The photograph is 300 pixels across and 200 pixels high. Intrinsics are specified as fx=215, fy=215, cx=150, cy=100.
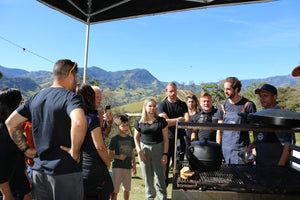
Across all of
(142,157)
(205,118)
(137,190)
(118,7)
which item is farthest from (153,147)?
(118,7)

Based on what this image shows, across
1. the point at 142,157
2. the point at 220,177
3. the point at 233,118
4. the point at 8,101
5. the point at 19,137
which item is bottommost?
the point at 142,157

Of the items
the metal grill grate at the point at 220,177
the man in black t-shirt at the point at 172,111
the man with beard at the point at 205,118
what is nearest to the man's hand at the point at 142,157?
the man in black t-shirt at the point at 172,111

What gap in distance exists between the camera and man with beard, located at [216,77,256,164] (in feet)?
10.3

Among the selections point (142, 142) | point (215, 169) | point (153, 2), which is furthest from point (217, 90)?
point (215, 169)

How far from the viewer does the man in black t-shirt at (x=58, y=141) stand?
1.60m

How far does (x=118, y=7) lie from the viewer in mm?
4746

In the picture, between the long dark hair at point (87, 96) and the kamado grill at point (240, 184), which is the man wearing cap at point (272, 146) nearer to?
the kamado grill at point (240, 184)

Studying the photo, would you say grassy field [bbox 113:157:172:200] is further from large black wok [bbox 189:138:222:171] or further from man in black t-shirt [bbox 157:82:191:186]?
large black wok [bbox 189:138:222:171]

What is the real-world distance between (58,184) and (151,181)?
2036 mm

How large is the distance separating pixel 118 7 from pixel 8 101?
3.35 metres

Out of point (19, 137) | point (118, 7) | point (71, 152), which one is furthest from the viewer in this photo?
point (118, 7)

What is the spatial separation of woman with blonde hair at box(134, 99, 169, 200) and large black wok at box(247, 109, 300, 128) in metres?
1.67

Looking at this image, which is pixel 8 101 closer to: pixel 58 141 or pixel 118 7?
pixel 58 141

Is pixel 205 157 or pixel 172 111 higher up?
pixel 172 111
